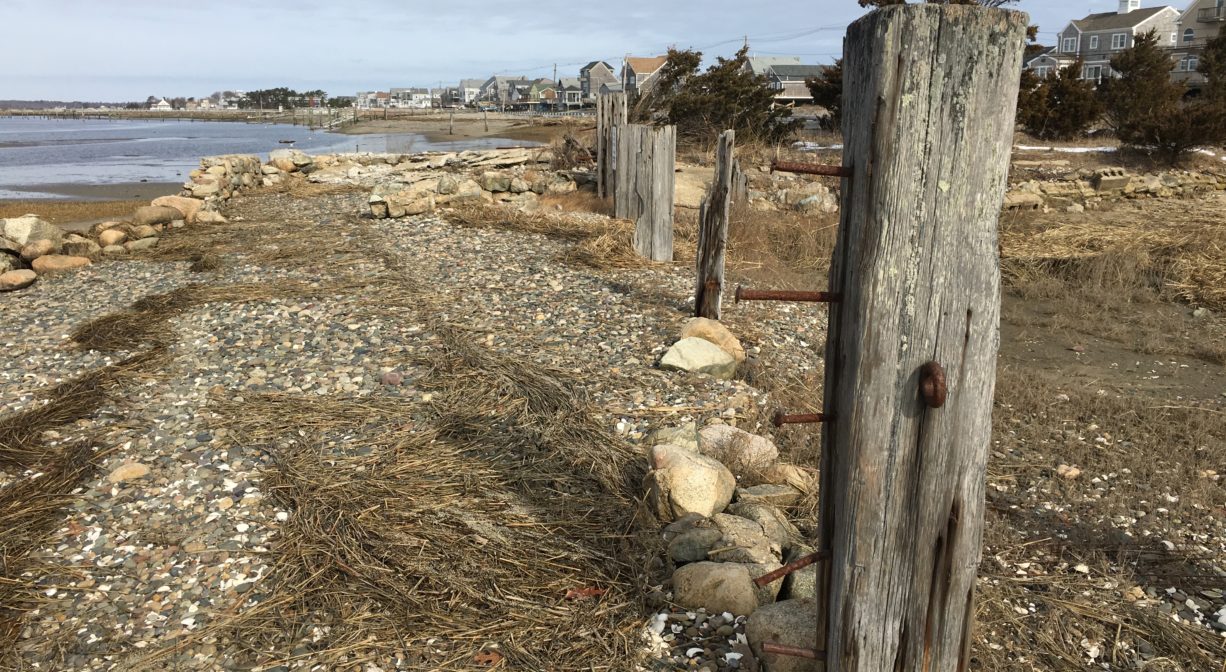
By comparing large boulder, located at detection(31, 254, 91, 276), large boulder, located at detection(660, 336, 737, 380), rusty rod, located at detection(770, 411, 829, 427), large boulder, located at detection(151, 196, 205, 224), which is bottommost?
large boulder, located at detection(660, 336, 737, 380)

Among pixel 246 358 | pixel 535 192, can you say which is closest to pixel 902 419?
pixel 246 358

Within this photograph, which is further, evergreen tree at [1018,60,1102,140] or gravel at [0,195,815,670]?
evergreen tree at [1018,60,1102,140]

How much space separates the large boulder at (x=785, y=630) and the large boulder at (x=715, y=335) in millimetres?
3265

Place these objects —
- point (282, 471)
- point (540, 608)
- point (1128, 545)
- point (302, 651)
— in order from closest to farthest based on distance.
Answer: point (302, 651) < point (540, 608) < point (1128, 545) < point (282, 471)

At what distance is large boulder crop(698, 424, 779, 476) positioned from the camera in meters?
4.38

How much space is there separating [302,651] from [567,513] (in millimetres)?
1352

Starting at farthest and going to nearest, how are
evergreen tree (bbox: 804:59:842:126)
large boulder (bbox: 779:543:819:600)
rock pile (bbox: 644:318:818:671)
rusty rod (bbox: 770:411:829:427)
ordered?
evergreen tree (bbox: 804:59:842:126) < large boulder (bbox: 779:543:819:600) < rock pile (bbox: 644:318:818:671) < rusty rod (bbox: 770:411:829:427)

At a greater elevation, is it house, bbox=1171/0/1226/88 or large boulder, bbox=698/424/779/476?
house, bbox=1171/0/1226/88

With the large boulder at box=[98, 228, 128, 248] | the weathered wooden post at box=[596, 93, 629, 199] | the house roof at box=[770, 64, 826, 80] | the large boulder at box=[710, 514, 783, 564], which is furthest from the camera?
the house roof at box=[770, 64, 826, 80]

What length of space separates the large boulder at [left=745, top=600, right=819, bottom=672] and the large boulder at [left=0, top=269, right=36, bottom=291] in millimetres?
9090

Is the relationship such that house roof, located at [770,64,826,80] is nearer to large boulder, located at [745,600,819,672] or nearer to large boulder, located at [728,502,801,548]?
large boulder, located at [728,502,801,548]

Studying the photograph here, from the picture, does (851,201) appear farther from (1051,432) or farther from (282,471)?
(1051,432)

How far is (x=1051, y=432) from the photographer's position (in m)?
5.22

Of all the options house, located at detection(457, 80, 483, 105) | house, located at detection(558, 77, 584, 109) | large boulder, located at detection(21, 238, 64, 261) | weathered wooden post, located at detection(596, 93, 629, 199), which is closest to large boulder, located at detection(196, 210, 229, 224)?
large boulder, located at detection(21, 238, 64, 261)
